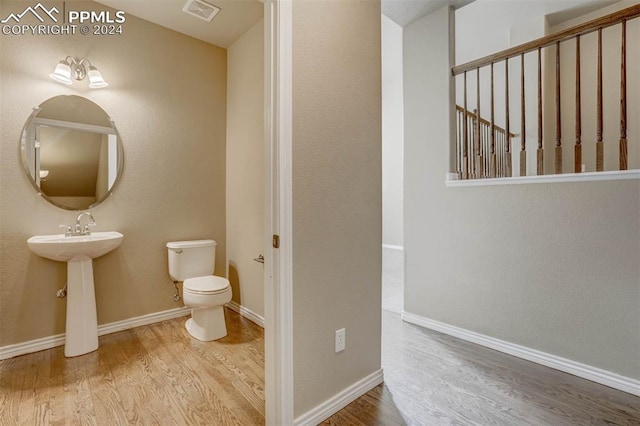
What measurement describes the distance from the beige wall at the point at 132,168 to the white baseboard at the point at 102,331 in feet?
0.14

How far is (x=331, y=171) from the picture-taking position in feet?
5.30

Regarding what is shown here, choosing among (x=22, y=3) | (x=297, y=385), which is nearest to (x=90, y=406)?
(x=297, y=385)

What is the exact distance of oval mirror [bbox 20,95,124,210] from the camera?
2.29 metres

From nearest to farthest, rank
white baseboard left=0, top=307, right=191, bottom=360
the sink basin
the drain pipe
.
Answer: the sink basin → white baseboard left=0, top=307, right=191, bottom=360 → the drain pipe

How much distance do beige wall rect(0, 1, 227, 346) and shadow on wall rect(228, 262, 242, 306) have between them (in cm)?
12

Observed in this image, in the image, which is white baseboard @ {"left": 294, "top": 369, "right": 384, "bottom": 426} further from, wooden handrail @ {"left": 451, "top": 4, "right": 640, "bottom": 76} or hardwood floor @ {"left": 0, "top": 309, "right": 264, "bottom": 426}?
wooden handrail @ {"left": 451, "top": 4, "right": 640, "bottom": 76}

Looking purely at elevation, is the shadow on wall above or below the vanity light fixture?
below

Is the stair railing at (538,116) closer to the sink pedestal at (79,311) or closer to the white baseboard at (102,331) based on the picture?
the white baseboard at (102,331)

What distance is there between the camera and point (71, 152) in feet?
8.10

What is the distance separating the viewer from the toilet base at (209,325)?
2447mm

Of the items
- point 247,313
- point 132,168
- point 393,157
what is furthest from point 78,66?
point 393,157

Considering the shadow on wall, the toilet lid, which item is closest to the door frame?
the toilet lid

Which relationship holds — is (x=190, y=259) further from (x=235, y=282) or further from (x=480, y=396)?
(x=480, y=396)

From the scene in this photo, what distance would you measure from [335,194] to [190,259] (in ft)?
5.82
